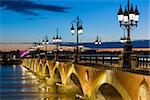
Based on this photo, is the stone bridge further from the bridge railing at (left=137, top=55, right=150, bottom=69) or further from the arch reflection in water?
the bridge railing at (left=137, top=55, right=150, bottom=69)

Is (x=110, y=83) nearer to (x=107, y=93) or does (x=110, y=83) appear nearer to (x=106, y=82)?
(x=106, y=82)

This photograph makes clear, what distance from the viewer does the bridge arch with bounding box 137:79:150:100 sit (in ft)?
67.3

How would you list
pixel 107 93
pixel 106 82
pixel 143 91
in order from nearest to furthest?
pixel 143 91 < pixel 106 82 < pixel 107 93

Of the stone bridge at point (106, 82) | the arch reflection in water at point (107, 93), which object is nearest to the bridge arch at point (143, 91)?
the stone bridge at point (106, 82)

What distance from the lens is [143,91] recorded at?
68.8 ft

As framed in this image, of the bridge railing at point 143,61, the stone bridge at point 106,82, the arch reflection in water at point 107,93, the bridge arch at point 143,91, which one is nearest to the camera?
the bridge arch at point 143,91

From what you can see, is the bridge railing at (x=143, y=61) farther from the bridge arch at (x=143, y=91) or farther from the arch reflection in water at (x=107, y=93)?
the arch reflection in water at (x=107, y=93)

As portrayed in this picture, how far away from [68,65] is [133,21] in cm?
2685

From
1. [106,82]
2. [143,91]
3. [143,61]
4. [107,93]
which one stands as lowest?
[107,93]

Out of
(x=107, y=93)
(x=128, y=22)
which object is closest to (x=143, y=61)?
(x=128, y=22)

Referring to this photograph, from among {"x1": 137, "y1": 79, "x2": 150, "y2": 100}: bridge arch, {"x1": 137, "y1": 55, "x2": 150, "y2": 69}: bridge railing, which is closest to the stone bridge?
{"x1": 137, "y1": 79, "x2": 150, "y2": 100}: bridge arch

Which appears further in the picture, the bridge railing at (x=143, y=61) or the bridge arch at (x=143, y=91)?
the bridge railing at (x=143, y=61)

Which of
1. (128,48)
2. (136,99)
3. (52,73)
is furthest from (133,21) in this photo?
(52,73)

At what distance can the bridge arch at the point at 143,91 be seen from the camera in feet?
67.3
